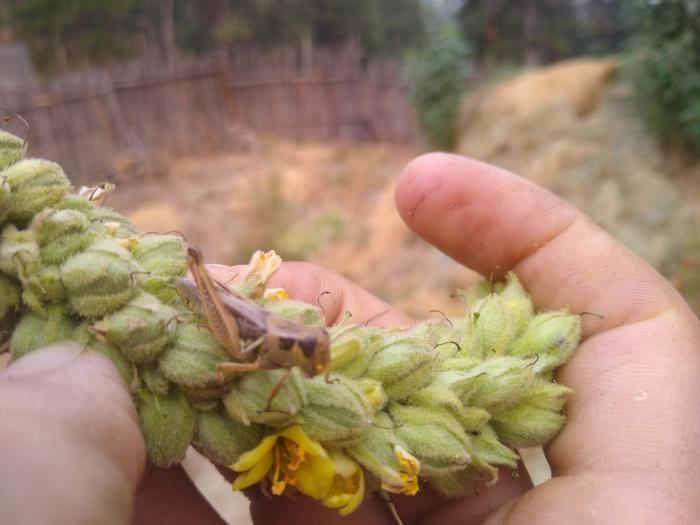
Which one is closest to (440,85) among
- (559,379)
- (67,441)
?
(559,379)

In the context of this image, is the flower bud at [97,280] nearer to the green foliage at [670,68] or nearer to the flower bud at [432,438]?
the flower bud at [432,438]

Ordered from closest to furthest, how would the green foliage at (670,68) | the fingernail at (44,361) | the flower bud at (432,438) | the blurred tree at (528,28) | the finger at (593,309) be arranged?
the fingernail at (44,361) < the flower bud at (432,438) < the finger at (593,309) < the green foliage at (670,68) < the blurred tree at (528,28)

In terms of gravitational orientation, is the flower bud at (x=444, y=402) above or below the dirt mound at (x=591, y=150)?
above

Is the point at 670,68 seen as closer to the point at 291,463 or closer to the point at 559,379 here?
the point at 559,379

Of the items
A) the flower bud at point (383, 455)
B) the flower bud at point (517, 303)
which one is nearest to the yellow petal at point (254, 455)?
the flower bud at point (383, 455)

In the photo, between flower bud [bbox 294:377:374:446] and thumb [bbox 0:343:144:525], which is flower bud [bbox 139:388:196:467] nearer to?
thumb [bbox 0:343:144:525]

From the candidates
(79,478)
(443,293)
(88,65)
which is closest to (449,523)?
(79,478)

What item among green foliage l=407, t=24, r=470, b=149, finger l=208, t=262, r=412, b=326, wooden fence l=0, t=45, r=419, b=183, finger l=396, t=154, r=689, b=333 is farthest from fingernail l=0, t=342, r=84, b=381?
wooden fence l=0, t=45, r=419, b=183

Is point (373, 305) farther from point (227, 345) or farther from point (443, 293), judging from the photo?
point (443, 293)
